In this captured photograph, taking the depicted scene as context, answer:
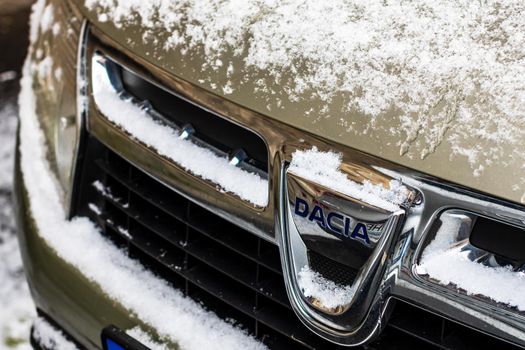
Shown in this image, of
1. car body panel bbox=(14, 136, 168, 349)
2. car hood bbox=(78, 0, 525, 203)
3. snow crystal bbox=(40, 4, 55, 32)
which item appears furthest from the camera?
snow crystal bbox=(40, 4, 55, 32)

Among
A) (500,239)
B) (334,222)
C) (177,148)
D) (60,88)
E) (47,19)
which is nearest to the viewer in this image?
(500,239)

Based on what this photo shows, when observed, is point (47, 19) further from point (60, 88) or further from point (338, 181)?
point (338, 181)

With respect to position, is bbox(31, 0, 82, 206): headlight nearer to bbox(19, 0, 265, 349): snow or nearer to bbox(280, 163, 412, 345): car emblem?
bbox(19, 0, 265, 349): snow

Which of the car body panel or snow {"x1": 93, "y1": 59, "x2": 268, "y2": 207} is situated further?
the car body panel

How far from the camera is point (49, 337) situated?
1.92 m

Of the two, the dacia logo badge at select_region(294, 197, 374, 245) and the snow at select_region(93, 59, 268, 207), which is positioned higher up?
the dacia logo badge at select_region(294, 197, 374, 245)

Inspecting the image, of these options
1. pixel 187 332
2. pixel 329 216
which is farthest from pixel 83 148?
pixel 329 216

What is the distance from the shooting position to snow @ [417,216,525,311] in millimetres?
1243

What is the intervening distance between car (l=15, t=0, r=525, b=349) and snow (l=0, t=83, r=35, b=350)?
0.58 meters

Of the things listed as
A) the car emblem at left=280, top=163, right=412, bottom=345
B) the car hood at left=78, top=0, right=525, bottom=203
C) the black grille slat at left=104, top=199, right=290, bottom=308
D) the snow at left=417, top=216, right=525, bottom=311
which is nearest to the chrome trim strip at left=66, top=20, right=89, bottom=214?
the black grille slat at left=104, top=199, right=290, bottom=308

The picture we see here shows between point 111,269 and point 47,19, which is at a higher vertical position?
point 47,19

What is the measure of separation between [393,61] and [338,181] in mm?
215

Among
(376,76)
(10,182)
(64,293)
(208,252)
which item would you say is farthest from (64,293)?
(10,182)

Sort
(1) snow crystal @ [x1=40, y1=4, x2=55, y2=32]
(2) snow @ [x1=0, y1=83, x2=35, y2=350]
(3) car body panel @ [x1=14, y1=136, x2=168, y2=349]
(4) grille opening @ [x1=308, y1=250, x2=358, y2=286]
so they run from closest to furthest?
(4) grille opening @ [x1=308, y1=250, x2=358, y2=286]
(3) car body panel @ [x1=14, y1=136, x2=168, y2=349]
(1) snow crystal @ [x1=40, y1=4, x2=55, y2=32]
(2) snow @ [x1=0, y1=83, x2=35, y2=350]
